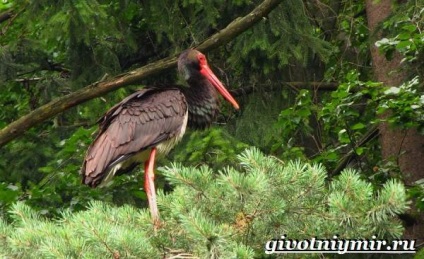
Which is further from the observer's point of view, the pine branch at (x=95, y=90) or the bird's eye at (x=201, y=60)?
the bird's eye at (x=201, y=60)

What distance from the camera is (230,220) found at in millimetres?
5656

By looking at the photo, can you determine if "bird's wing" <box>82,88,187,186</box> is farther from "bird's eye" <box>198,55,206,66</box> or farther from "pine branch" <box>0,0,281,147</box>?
"bird's eye" <box>198,55,206,66</box>

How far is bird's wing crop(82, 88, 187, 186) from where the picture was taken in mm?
7887

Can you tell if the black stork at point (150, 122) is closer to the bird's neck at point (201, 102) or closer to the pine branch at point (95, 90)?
the bird's neck at point (201, 102)

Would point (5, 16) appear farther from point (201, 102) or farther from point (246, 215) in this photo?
point (246, 215)

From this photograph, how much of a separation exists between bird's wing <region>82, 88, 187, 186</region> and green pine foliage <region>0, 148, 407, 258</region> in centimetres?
198

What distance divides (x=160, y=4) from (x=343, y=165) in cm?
194

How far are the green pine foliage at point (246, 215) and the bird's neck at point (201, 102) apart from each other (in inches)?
115

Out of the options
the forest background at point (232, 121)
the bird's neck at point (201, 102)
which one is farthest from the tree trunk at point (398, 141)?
the bird's neck at point (201, 102)

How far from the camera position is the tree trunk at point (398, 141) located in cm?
893

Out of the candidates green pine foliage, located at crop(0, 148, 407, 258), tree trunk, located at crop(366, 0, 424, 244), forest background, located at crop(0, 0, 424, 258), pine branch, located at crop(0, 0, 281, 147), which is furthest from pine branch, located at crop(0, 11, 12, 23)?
green pine foliage, located at crop(0, 148, 407, 258)

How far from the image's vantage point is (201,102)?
28.9 feet

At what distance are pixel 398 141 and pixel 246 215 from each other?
12.8 feet

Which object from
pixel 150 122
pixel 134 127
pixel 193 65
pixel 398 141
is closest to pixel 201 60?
pixel 193 65
